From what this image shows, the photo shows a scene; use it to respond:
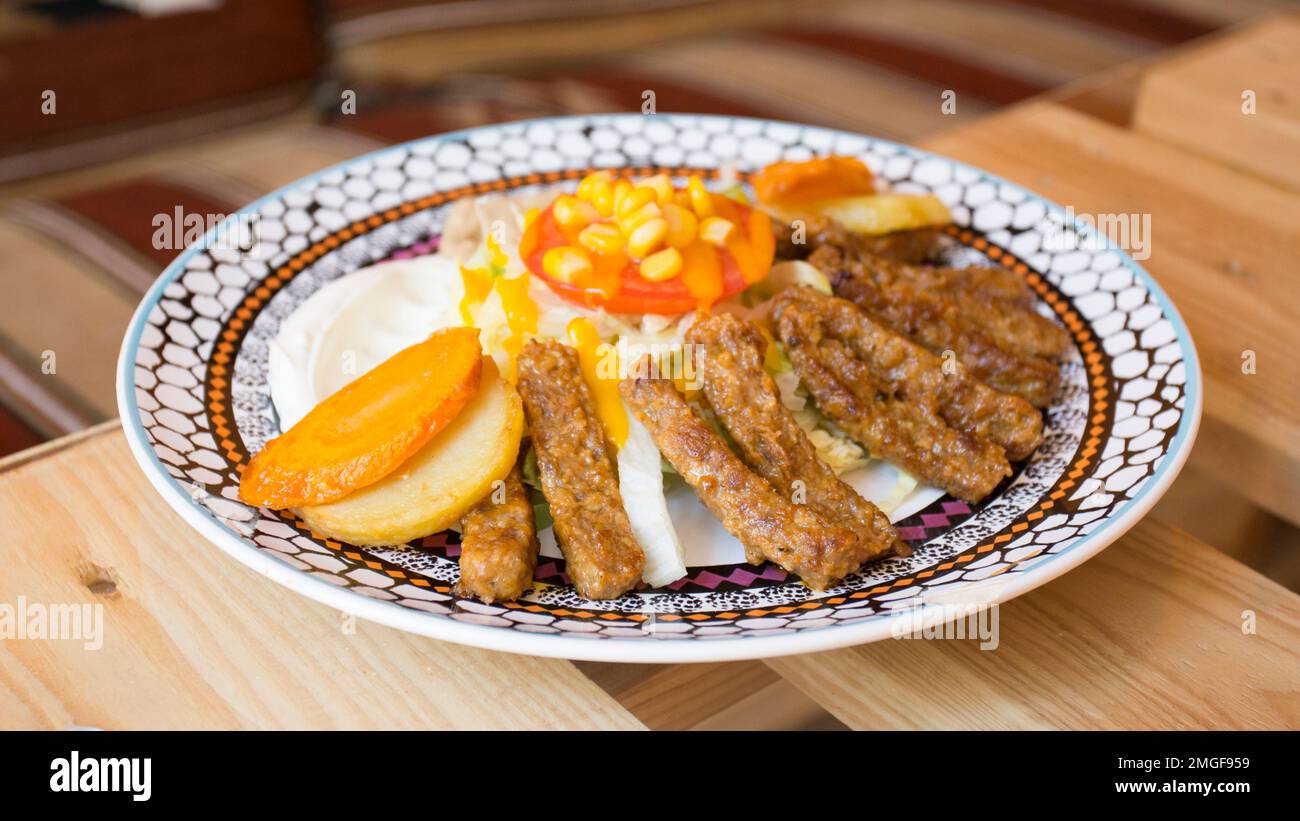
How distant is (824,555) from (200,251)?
135cm

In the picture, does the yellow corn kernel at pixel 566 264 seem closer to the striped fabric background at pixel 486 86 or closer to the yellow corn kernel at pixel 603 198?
the yellow corn kernel at pixel 603 198

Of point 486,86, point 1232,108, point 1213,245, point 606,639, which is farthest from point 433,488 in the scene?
point 486,86

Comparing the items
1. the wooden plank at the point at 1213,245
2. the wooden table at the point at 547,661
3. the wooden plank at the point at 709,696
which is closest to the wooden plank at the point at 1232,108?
the wooden plank at the point at 1213,245

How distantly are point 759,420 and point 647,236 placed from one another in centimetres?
38

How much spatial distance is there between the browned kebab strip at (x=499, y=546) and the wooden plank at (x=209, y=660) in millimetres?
122

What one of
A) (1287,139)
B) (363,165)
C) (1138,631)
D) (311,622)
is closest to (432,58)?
(363,165)

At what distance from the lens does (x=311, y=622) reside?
1.72 meters

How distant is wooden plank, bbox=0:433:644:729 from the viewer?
1569 mm

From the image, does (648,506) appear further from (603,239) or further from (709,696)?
(603,239)

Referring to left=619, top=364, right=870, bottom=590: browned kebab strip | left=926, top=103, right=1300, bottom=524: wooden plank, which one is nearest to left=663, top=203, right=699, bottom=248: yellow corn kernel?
left=619, top=364, right=870, bottom=590: browned kebab strip

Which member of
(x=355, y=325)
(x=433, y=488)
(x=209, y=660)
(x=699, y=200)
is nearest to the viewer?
(x=209, y=660)

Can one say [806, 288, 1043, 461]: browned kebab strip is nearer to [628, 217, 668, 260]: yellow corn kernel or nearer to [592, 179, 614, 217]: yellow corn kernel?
[628, 217, 668, 260]: yellow corn kernel

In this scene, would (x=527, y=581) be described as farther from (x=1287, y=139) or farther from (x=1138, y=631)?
(x=1287, y=139)

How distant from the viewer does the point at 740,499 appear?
69.2 inches
